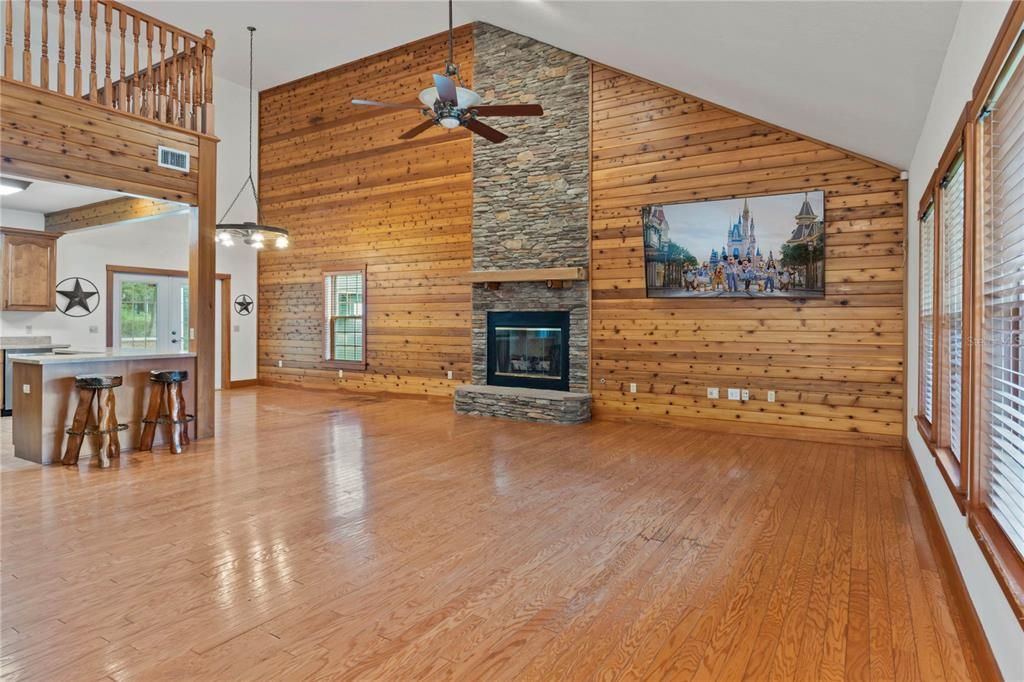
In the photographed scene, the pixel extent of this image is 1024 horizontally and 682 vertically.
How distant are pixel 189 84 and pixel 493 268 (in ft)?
12.8

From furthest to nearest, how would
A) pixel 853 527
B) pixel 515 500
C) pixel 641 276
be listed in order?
pixel 641 276 → pixel 515 500 → pixel 853 527

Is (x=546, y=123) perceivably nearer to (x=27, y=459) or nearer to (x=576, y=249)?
(x=576, y=249)

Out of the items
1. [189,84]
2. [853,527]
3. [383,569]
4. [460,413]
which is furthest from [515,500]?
[189,84]

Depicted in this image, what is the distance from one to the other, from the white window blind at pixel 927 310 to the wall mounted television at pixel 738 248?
4.39ft

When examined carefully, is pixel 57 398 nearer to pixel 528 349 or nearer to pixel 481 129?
pixel 481 129

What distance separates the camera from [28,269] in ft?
24.0

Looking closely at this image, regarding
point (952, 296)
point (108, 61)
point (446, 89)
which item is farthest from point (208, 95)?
point (952, 296)

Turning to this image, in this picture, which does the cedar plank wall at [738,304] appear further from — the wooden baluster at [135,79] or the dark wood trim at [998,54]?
the wooden baluster at [135,79]

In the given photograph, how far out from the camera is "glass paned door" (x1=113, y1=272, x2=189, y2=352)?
28.7 feet

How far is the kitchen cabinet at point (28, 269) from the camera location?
7148 mm

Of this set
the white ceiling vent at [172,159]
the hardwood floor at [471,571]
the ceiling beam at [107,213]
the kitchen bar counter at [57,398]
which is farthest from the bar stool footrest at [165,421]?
the white ceiling vent at [172,159]

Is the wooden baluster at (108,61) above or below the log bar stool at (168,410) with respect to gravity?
above

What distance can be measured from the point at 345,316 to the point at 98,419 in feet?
16.2

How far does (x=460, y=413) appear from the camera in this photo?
296 inches
